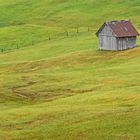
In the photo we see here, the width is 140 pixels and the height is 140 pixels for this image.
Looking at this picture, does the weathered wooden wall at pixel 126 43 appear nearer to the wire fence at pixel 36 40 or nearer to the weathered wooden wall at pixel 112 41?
the weathered wooden wall at pixel 112 41

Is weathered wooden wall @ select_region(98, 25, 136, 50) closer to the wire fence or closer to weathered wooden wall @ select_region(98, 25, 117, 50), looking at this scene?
weathered wooden wall @ select_region(98, 25, 117, 50)

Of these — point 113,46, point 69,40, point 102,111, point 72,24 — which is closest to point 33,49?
point 69,40

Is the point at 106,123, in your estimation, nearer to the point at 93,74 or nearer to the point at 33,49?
the point at 93,74

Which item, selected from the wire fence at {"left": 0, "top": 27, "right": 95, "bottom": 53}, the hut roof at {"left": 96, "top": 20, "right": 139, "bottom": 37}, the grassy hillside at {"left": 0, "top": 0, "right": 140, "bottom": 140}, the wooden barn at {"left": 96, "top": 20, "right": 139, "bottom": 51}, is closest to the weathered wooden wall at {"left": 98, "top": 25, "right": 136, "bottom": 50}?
the wooden barn at {"left": 96, "top": 20, "right": 139, "bottom": 51}

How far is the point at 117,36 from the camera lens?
3435 inches

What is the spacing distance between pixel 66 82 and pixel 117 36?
27249 mm

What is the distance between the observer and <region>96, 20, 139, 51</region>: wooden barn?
8756cm

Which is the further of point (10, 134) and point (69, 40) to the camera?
point (69, 40)

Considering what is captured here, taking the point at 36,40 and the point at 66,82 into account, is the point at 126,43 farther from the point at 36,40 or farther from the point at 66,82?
the point at 36,40

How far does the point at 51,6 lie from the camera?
14575 cm

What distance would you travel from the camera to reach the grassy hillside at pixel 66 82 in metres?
40.1

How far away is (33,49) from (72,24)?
96.5ft

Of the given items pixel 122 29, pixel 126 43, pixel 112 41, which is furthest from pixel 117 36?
pixel 122 29

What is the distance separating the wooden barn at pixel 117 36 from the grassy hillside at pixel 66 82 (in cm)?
253
